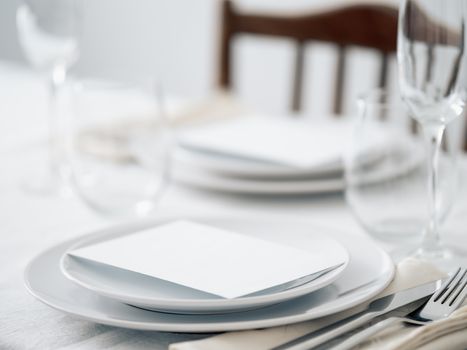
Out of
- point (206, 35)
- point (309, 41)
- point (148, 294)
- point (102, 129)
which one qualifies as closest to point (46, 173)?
point (102, 129)

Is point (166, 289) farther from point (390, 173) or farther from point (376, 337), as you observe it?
point (390, 173)

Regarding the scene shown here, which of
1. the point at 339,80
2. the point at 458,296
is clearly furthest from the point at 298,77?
the point at 458,296

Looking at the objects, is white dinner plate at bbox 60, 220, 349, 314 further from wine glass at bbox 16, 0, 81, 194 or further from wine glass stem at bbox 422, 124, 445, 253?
wine glass at bbox 16, 0, 81, 194

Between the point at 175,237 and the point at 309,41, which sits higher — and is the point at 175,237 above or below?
below

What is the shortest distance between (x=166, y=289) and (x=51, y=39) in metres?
0.44

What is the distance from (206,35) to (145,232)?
8.58ft

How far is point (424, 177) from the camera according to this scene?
79cm

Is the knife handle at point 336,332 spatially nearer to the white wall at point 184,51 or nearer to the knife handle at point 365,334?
the knife handle at point 365,334

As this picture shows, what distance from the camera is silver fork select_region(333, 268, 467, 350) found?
1.67 feet

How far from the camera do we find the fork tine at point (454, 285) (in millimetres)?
572

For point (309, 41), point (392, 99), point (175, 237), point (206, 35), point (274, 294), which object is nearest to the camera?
point (274, 294)

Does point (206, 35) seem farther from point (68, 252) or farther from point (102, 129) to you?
point (68, 252)

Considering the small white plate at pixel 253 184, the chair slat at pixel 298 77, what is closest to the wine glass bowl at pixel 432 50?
the small white plate at pixel 253 184

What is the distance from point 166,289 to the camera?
563 mm
